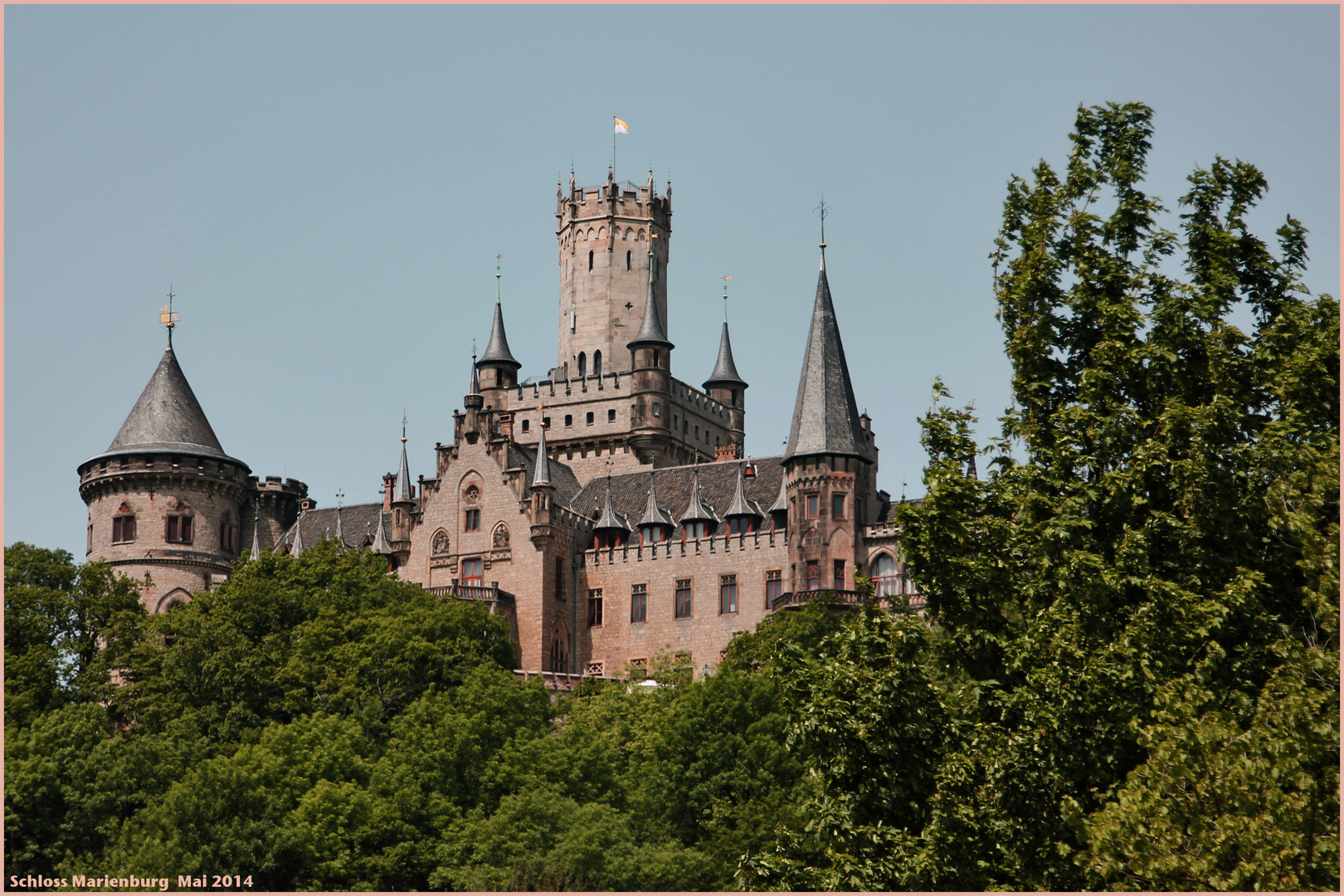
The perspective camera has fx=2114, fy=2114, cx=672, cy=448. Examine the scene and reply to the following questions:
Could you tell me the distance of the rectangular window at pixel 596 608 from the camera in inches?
3952

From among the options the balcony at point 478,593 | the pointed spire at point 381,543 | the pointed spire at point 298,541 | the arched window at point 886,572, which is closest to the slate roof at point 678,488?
the arched window at point 886,572

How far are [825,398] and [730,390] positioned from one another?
26266mm

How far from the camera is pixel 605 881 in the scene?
67.0m

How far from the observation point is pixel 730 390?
121750 millimetres

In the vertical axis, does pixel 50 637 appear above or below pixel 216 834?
above

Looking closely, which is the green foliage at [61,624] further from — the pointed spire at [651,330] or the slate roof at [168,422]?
the pointed spire at [651,330]

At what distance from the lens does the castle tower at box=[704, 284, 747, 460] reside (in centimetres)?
12088

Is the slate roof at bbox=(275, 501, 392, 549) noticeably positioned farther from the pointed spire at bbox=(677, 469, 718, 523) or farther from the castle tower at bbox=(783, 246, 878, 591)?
the castle tower at bbox=(783, 246, 878, 591)

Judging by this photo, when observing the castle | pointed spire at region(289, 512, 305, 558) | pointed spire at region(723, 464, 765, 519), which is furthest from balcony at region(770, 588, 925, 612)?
pointed spire at region(289, 512, 305, 558)

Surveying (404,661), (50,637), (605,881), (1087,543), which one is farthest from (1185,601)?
(50,637)

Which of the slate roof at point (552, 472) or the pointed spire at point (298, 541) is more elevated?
the slate roof at point (552, 472)

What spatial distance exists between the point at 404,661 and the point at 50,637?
1426cm

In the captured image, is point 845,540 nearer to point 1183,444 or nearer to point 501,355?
point 501,355

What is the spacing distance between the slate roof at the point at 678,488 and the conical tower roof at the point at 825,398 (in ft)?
12.1
